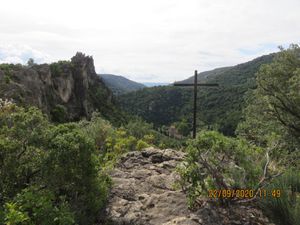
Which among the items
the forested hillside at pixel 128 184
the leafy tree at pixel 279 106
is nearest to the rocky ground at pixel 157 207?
the forested hillside at pixel 128 184

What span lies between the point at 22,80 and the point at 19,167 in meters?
44.6

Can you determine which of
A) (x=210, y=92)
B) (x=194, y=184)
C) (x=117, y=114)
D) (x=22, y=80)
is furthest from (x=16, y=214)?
(x=210, y=92)

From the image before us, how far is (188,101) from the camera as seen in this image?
15438cm

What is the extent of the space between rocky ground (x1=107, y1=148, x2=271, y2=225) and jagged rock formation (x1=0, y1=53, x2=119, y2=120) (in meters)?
26.7

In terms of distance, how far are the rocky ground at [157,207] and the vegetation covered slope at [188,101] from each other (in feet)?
288

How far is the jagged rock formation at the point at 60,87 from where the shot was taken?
44963 millimetres

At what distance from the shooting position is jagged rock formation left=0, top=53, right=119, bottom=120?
1770 inches

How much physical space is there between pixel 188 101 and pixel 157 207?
487 feet

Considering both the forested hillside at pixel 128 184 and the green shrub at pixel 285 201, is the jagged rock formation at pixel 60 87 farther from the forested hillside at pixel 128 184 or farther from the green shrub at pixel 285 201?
the green shrub at pixel 285 201
